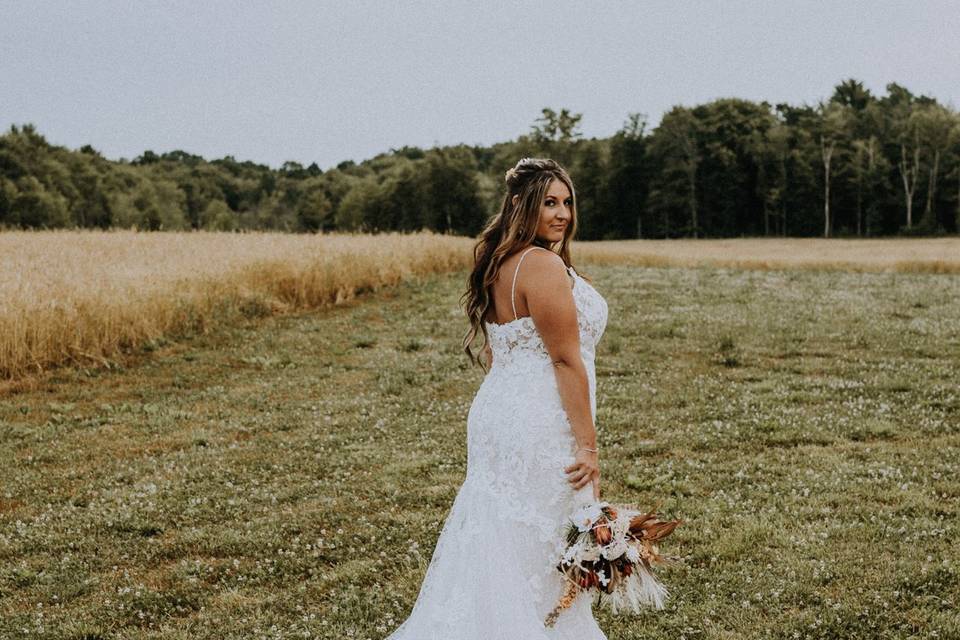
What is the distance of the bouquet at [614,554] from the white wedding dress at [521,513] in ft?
0.71

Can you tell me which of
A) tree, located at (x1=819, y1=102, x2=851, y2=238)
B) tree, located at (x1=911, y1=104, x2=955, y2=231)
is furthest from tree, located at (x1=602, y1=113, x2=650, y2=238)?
tree, located at (x1=911, y1=104, x2=955, y2=231)

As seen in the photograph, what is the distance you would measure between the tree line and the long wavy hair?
217 feet

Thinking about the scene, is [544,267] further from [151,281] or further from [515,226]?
[151,281]

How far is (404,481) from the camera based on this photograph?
9312 mm

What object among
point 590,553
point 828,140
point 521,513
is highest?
point 828,140

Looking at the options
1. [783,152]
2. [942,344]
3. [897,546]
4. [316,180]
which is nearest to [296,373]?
[897,546]

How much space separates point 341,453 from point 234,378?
231 inches

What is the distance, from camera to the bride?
441 cm

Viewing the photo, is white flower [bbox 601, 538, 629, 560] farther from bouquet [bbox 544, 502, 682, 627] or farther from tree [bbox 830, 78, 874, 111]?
tree [bbox 830, 78, 874, 111]

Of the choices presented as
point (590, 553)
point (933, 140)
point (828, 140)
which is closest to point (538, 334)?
point (590, 553)

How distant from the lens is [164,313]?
59.2 ft

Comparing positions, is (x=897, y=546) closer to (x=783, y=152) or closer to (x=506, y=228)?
(x=506, y=228)

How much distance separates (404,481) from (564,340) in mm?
5465

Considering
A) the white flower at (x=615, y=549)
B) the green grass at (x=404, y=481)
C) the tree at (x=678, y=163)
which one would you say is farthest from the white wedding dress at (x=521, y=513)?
the tree at (x=678, y=163)
